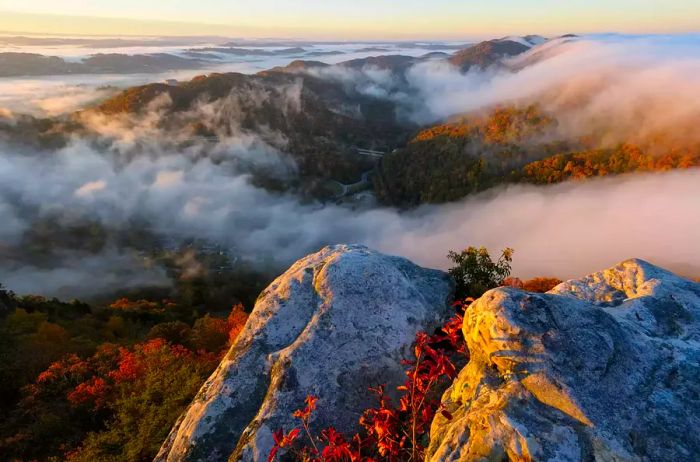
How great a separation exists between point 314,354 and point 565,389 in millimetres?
10549

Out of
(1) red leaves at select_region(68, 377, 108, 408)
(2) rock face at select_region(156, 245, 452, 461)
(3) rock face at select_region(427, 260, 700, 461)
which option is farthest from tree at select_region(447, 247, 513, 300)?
(1) red leaves at select_region(68, 377, 108, 408)

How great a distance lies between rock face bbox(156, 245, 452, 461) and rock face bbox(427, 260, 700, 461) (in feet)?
20.2

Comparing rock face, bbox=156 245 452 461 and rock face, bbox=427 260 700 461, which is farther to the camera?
rock face, bbox=156 245 452 461

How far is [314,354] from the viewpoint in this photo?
1811cm

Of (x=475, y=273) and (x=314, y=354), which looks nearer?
(x=314, y=354)

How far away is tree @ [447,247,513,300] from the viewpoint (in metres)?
25.1

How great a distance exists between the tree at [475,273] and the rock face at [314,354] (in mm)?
2926

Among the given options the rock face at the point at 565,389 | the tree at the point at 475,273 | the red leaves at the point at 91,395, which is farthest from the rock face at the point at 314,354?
the red leaves at the point at 91,395

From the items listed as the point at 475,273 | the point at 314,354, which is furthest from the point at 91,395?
the point at 475,273

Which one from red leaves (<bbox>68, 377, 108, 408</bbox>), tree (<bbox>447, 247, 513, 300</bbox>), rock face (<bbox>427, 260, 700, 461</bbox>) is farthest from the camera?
red leaves (<bbox>68, 377, 108, 408</bbox>)

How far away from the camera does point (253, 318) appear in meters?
21.3

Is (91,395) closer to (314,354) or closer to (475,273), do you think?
(314,354)

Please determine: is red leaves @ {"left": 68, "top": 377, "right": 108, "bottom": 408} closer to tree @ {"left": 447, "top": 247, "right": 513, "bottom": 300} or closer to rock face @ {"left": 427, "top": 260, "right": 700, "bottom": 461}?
tree @ {"left": 447, "top": 247, "right": 513, "bottom": 300}

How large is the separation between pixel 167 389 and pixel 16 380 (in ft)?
78.2
